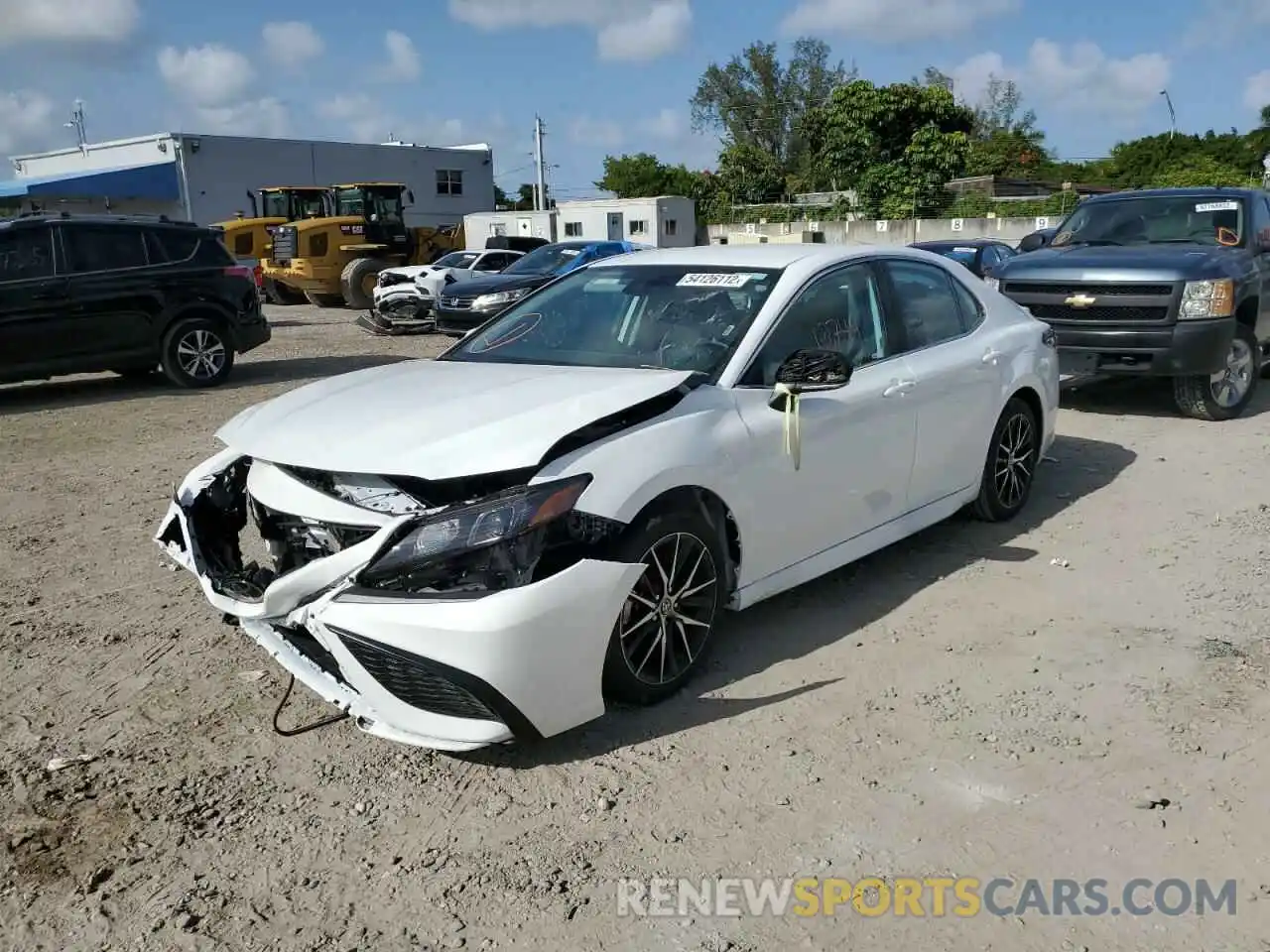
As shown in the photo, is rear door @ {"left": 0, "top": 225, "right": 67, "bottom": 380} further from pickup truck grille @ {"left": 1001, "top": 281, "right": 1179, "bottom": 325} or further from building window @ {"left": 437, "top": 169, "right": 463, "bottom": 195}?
building window @ {"left": 437, "top": 169, "right": 463, "bottom": 195}

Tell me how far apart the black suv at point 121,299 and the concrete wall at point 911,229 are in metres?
22.5

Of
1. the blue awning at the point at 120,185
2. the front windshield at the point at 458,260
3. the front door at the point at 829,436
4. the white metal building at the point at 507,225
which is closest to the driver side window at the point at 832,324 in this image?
the front door at the point at 829,436

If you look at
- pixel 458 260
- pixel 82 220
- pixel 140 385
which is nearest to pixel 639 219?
pixel 458 260

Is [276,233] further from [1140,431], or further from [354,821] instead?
[354,821]

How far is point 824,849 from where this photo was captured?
9.93 feet

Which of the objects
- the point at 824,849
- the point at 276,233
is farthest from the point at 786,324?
the point at 276,233

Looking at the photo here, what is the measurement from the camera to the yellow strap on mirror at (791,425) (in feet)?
13.4

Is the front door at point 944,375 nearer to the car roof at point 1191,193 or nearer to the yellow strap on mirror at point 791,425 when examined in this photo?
the yellow strap on mirror at point 791,425

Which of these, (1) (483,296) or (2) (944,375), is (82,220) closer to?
(1) (483,296)

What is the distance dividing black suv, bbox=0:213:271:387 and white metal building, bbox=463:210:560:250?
25.0 metres

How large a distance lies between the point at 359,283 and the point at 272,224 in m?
5.21

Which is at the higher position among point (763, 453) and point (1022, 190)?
point (1022, 190)

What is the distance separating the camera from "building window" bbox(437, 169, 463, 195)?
4312 cm

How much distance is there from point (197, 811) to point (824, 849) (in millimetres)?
1861
